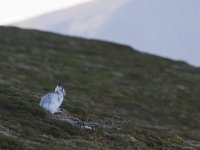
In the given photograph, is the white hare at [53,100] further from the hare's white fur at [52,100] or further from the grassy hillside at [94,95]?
the grassy hillside at [94,95]

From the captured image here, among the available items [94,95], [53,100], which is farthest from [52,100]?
[94,95]

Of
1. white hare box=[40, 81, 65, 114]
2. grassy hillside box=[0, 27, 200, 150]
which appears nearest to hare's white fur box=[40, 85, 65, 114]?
white hare box=[40, 81, 65, 114]

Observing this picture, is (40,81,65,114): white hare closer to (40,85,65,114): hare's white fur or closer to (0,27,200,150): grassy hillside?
(40,85,65,114): hare's white fur

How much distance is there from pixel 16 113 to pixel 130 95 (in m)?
54.5

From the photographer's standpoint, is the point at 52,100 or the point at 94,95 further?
the point at 94,95

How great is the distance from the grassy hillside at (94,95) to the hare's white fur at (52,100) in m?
0.50

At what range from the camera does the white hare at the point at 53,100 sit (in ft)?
101

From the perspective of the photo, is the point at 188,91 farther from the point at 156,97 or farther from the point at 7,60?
the point at 7,60

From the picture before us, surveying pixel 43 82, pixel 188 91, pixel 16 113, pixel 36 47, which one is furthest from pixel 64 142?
pixel 36 47

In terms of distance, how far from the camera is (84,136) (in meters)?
29.8

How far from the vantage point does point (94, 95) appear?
265 ft

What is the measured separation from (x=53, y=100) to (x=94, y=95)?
164ft

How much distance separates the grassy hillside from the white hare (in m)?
0.50

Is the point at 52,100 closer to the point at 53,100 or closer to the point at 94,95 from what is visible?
the point at 53,100
